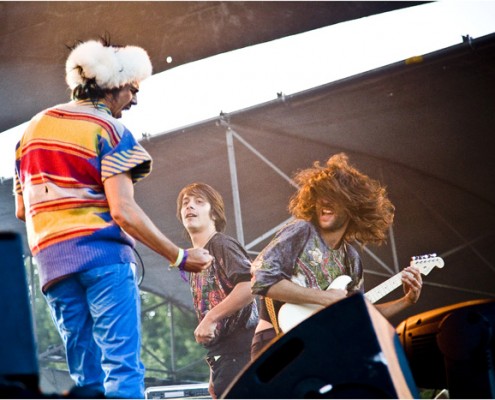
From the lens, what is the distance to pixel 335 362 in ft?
4.94

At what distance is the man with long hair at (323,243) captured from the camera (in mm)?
3283

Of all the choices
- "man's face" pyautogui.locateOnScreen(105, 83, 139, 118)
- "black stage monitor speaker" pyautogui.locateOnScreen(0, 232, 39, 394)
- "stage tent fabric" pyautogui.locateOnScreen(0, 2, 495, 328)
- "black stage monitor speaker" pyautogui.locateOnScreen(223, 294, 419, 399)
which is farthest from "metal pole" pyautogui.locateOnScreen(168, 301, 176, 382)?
"black stage monitor speaker" pyautogui.locateOnScreen(0, 232, 39, 394)

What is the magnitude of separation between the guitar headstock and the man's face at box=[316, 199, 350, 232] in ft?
1.17

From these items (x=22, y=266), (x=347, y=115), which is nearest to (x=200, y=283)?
(x=347, y=115)

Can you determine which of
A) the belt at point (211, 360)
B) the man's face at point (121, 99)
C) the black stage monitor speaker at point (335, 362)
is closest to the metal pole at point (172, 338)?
the belt at point (211, 360)

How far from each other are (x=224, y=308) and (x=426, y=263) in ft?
3.00

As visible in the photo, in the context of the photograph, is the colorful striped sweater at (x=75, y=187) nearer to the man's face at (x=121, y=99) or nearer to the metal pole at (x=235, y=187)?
the man's face at (x=121, y=99)

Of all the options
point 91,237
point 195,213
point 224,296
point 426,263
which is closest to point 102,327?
point 91,237

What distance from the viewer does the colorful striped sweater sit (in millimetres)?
2051

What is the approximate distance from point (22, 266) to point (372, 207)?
244 centimetres

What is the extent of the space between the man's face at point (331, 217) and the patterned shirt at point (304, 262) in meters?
0.05

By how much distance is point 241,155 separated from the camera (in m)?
3.77

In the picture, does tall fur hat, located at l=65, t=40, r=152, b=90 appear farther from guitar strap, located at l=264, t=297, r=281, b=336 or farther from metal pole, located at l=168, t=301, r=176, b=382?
metal pole, located at l=168, t=301, r=176, b=382

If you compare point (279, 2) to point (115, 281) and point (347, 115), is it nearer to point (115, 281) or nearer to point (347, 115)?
point (347, 115)
